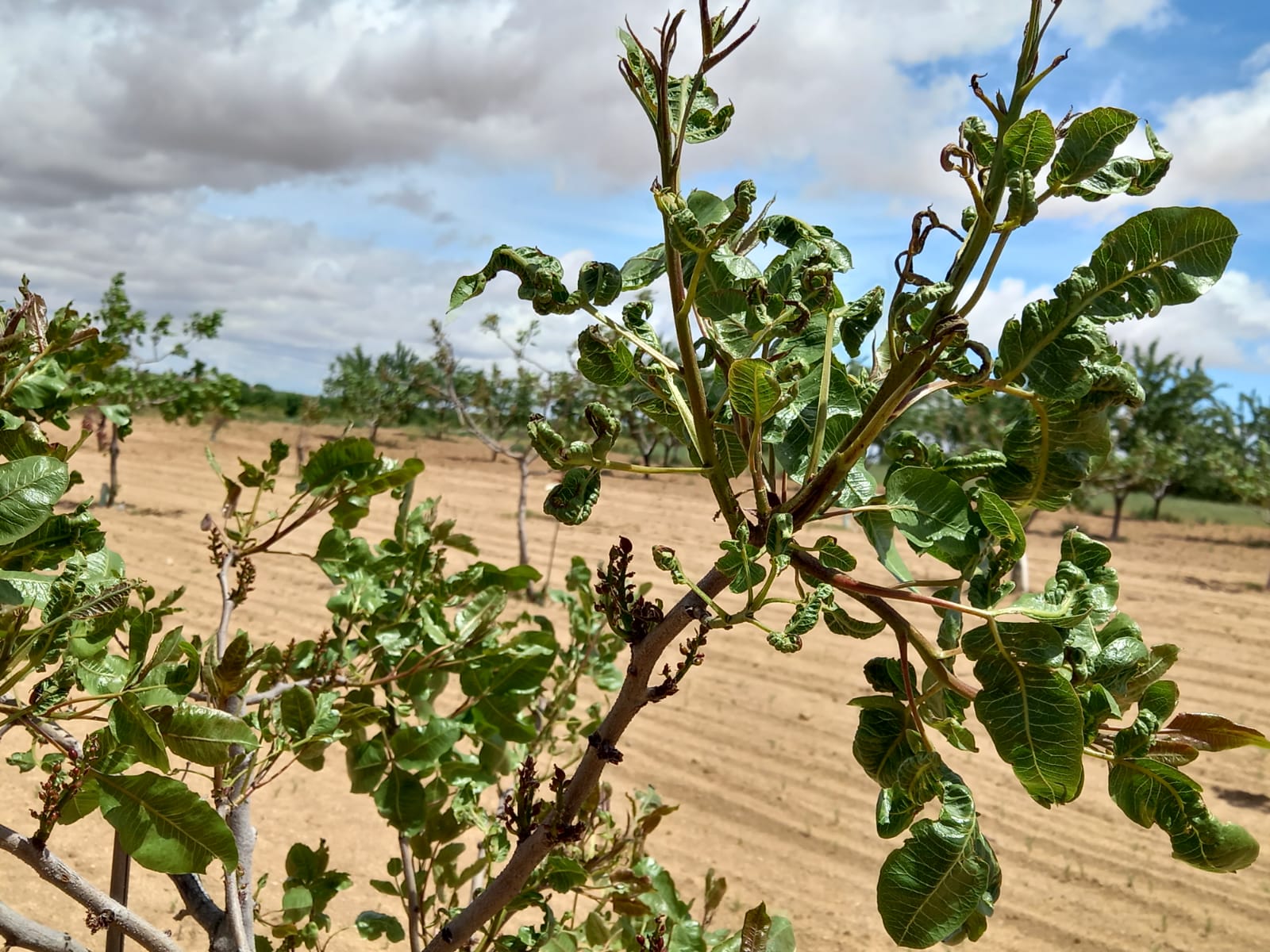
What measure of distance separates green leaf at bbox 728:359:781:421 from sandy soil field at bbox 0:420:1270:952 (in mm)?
1080

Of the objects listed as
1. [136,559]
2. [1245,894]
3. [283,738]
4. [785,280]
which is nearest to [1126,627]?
[785,280]

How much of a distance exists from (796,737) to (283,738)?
18.6 feet

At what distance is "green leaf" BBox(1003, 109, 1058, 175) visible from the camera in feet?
2.45

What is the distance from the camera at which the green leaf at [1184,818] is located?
0.79 metres

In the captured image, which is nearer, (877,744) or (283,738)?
(877,744)

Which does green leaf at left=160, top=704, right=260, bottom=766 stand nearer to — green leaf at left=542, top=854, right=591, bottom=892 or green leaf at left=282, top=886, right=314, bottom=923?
green leaf at left=542, top=854, right=591, bottom=892

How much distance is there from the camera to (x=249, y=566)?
153 cm

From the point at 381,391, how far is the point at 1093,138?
29078mm

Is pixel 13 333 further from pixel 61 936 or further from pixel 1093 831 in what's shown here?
pixel 1093 831

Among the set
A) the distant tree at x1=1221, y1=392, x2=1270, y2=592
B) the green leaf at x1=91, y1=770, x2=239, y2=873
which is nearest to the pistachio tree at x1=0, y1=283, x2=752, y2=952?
the green leaf at x1=91, y1=770, x2=239, y2=873

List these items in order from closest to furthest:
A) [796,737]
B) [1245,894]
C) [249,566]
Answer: [249,566], [1245,894], [796,737]

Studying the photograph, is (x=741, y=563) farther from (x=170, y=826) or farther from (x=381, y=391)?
(x=381, y=391)

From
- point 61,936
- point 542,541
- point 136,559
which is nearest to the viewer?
point 61,936

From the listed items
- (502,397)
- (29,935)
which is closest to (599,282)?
(29,935)
